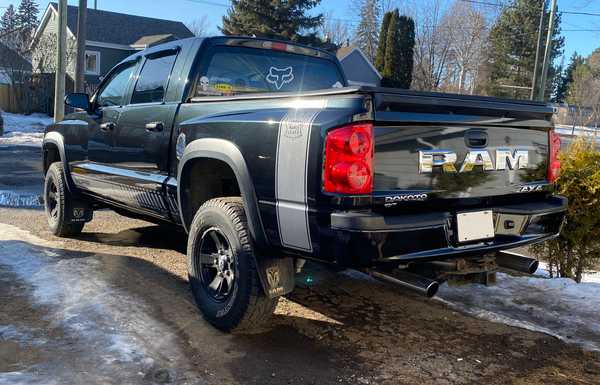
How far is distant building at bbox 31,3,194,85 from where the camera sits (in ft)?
109

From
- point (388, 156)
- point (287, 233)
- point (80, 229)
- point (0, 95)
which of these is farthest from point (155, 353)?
point (0, 95)

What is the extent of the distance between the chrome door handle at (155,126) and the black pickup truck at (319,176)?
2 centimetres

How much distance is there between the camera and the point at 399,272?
327 cm

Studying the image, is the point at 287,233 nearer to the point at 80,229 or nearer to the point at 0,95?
the point at 80,229

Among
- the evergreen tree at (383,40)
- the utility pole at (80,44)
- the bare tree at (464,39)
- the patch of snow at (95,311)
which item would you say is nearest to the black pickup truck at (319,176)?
the patch of snow at (95,311)

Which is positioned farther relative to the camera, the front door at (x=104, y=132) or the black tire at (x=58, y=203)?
the black tire at (x=58, y=203)

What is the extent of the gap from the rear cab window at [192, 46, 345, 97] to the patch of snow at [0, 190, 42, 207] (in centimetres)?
447

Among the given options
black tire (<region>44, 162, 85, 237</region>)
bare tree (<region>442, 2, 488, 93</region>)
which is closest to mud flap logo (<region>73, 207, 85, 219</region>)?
black tire (<region>44, 162, 85, 237</region>)

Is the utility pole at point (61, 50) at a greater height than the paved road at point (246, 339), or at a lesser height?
greater

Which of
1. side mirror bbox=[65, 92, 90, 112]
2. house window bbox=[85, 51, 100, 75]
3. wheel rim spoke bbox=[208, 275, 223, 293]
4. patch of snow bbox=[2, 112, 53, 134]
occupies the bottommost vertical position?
wheel rim spoke bbox=[208, 275, 223, 293]

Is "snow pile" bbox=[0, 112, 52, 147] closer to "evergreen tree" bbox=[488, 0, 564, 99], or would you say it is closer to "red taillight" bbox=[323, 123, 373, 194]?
"red taillight" bbox=[323, 123, 373, 194]

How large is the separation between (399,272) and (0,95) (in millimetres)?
34563

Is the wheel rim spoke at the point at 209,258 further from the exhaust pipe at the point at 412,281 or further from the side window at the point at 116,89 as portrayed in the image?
the side window at the point at 116,89

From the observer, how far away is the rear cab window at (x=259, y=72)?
14.4 feet
